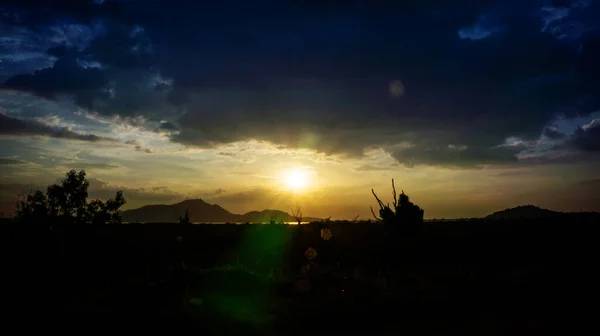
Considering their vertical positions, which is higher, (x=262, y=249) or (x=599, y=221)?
(x=599, y=221)

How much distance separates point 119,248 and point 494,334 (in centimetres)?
5638

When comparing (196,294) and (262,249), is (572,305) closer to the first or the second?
(196,294)

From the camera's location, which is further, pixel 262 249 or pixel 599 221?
pixel 599 221

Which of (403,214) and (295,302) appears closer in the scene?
(295,302)

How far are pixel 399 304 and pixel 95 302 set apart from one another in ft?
39.4

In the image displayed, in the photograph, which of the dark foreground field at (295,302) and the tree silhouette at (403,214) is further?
the tree silhouette at (403,214)

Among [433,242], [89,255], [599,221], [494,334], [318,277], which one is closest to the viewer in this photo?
[494,334]

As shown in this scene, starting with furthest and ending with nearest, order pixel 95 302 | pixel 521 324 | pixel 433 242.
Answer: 1. pixel 433 242
2. pixel 95 302
3. pixel 521 324

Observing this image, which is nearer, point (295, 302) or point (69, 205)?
point (295, 302)

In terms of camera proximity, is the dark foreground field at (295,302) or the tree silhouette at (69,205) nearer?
the dark foreground field at (295,302)

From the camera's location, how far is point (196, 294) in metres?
19.1

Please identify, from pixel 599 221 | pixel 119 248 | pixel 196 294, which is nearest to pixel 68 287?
pixel 196 294

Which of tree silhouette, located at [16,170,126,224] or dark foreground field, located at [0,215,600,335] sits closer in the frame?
dark foreground field, located at [0,215,600,335]

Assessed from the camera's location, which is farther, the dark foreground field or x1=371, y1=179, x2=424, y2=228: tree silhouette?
x1=371, y1=179, x2=424, y2=228: tree silhouette
